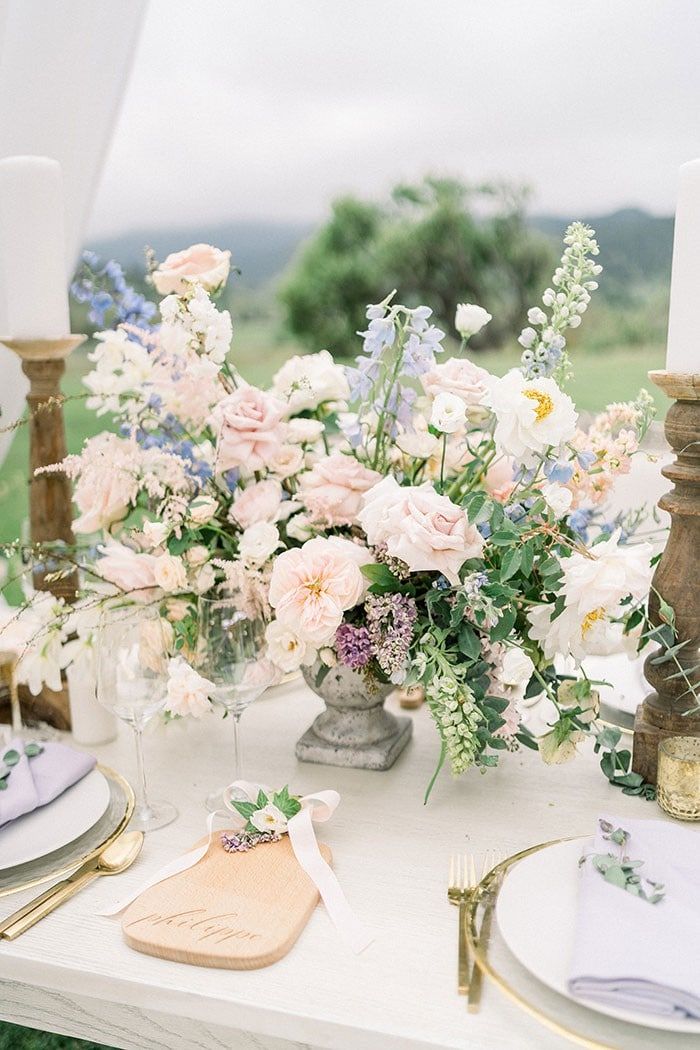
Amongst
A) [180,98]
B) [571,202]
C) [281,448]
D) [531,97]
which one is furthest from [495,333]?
[281,448]

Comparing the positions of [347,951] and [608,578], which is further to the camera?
[608,578]

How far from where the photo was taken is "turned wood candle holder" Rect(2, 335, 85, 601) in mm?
1148

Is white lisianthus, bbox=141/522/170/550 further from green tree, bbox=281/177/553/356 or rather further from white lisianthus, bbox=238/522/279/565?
green tree, bbox=281/177/553/356

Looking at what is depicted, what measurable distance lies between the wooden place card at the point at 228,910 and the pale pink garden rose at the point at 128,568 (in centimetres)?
30

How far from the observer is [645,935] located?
662mm

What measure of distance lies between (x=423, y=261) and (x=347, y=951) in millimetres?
2484

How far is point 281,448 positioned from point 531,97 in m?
2.03

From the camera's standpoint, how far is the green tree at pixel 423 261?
9.17ft

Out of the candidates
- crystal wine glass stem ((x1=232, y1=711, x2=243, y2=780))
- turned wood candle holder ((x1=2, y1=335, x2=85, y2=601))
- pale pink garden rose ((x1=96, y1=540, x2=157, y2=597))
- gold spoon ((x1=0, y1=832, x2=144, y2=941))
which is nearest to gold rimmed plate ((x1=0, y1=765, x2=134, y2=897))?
gold spoon ((x1=0, y1=832, x2=144, y2=941))

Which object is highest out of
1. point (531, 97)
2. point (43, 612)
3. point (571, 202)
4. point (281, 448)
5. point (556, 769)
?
point (531, 97)

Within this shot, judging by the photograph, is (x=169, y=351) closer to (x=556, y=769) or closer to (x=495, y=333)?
(x=556, y=769)

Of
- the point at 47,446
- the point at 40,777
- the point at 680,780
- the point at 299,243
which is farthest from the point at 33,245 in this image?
the point at 299,243

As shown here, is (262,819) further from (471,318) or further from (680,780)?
(471,318)

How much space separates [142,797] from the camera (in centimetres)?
96
